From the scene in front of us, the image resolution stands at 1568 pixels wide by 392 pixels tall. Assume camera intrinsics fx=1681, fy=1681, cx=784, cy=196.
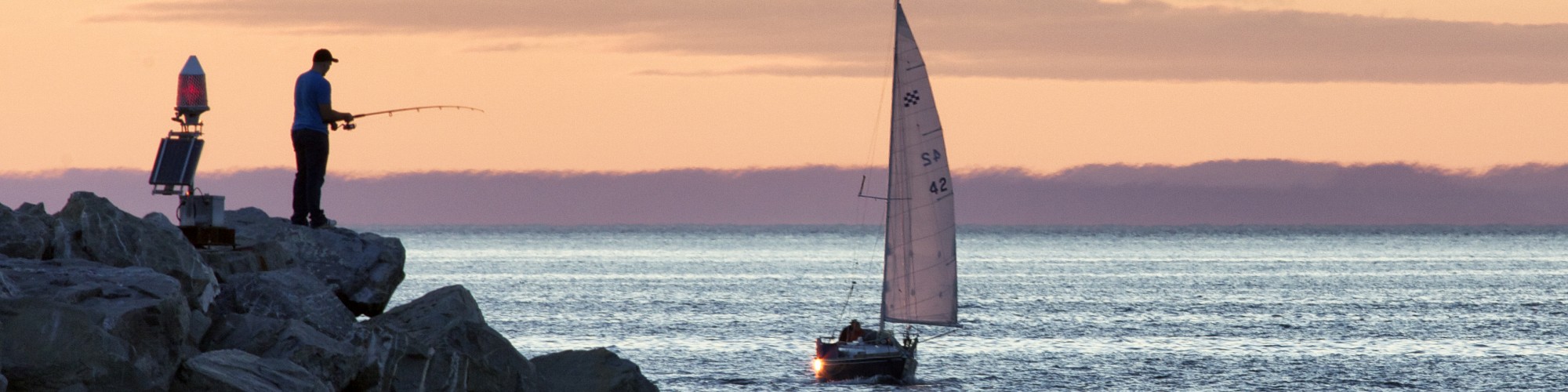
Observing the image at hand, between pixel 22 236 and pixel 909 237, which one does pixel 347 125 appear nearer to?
pixel 22 236

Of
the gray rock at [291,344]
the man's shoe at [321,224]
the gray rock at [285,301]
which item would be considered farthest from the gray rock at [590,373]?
the gray rock at [291,344]

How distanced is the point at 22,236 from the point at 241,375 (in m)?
3.12

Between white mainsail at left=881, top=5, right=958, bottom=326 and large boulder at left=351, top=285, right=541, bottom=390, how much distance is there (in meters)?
18.8

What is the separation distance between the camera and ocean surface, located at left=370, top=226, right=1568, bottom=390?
4419 cm

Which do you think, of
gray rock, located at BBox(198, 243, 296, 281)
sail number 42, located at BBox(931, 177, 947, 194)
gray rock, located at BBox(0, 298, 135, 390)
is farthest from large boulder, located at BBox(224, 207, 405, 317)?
sail number 42, located at BBox(931, 177, 947, 194)

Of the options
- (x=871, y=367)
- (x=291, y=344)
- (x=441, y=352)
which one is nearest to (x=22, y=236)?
(x=291, y=344)

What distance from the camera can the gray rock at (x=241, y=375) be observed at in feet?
48.3

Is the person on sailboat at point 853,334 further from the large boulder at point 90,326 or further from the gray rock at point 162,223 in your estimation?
the large boulder at point 90,326

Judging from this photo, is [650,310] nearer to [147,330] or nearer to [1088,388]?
[1088,388]

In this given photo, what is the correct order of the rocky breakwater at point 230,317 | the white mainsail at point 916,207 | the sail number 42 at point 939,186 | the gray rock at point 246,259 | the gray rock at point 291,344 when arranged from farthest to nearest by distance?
1. the sail number 42 at point 939,186
2. the white mainsail at point 916,207
3. the gray rock at point 246,259
4. the gray rock at point 291,344
5. the rocky breakwater at point 230,317

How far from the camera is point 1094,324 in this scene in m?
64.2

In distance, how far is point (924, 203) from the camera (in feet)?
125

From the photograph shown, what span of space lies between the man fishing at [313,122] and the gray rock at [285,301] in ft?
5.77

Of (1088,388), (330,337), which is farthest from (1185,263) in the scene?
(330,337)
